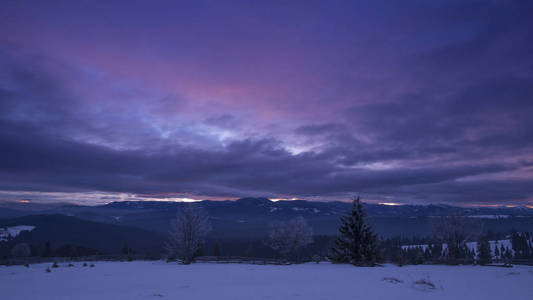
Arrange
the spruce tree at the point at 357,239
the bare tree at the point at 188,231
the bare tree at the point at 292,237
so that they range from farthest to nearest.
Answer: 1. the bare tree at the point at 292,237
2. the bare tree at the point at 188,231
3. the spruce tree at the point at 357,239

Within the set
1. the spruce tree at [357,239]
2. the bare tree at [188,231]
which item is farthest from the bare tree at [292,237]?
the spruce tree at [357,239]

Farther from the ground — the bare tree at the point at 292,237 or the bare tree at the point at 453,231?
the bare tree at the point at 453,231

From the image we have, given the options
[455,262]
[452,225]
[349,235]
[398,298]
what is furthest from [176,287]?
[452,225]

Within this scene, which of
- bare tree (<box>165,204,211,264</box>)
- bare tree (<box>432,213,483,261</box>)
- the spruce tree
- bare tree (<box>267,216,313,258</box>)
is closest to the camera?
the spruce tree

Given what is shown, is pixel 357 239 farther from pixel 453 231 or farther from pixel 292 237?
pixel 292 237

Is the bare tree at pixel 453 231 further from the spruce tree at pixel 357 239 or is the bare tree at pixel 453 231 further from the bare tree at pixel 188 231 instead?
the bare tree at pixel 188 231

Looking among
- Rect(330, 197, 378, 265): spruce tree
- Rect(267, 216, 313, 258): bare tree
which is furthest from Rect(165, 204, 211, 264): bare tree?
Rect(267, 216, 313, 258): bare tree

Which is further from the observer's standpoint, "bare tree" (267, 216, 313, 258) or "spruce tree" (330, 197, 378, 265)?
"bare tree" (267, 216, 313, 258)

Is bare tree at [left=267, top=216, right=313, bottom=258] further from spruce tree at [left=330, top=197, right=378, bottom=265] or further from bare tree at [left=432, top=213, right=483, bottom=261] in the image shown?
spruce tree at [left=330, top=197, right=378, bottom=265]

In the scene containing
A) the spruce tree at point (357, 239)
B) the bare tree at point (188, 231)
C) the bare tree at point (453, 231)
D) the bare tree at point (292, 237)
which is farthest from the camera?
the bare tree at point (292, 237)

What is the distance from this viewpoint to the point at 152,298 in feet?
32.0

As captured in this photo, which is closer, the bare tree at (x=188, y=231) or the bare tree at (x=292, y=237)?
the bare tree at (x=188, y=231)

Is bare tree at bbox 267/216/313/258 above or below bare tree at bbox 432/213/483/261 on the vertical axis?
below

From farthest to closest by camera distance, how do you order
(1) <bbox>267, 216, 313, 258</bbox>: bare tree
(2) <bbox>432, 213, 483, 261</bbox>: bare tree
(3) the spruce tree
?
(1) <bbox>267, 216, 313, 258</bbox>: bare tree, (2) <bbox>432, 213, 483, 261</bbox>: bare tree, (3) the spruce tree
